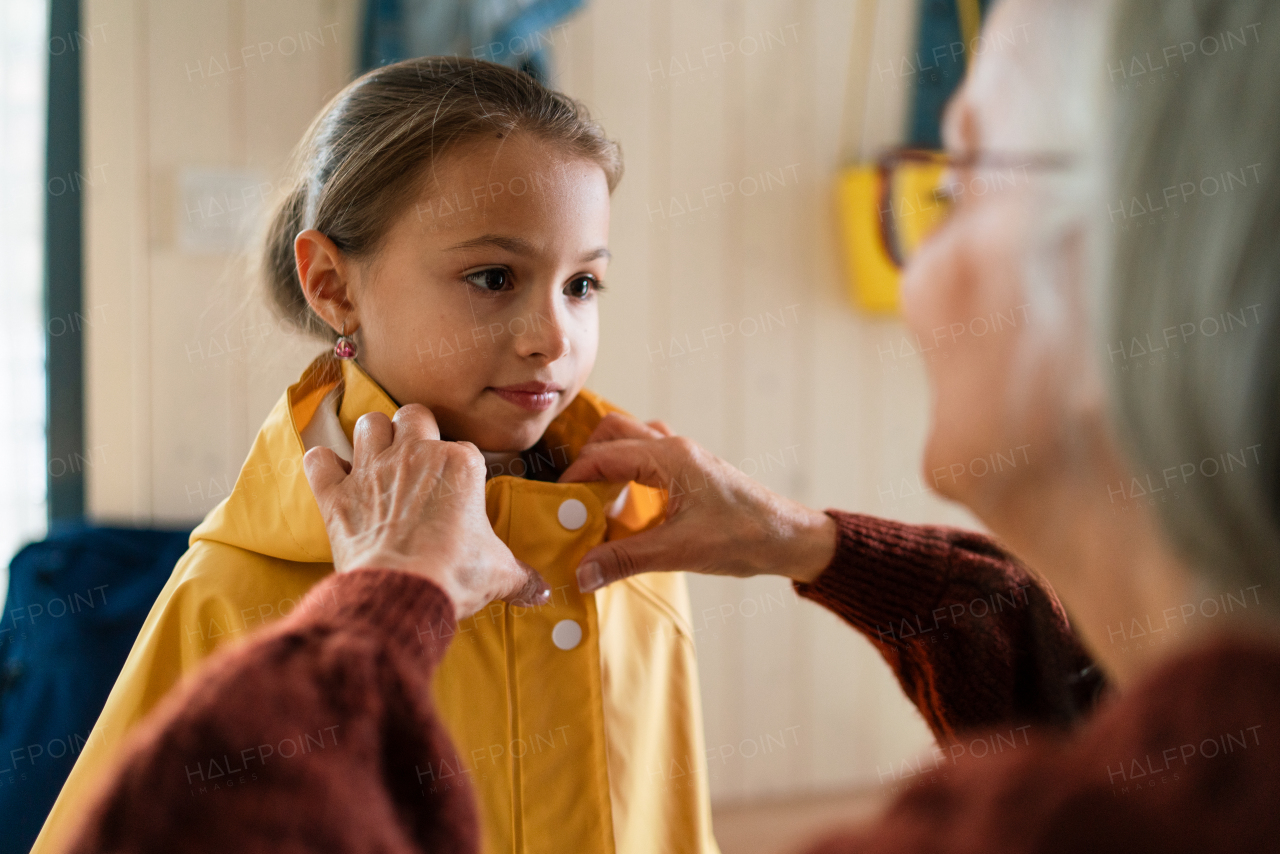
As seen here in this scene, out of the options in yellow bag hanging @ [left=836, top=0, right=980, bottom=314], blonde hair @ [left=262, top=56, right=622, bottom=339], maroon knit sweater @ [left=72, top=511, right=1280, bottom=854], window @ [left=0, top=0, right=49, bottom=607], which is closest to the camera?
maroon knit sweater @ [left=72, top=511, right=1280, bottom=854]

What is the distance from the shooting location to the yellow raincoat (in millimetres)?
735

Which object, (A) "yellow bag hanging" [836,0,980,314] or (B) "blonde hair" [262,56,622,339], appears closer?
(B) "blonde hair" [262,56,622,339]

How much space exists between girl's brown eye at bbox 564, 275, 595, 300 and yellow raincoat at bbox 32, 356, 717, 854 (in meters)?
0.19

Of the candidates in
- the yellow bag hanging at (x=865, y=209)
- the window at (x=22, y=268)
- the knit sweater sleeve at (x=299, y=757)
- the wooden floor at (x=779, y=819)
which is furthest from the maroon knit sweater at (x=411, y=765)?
the wooden floor at (x=779, y=819)

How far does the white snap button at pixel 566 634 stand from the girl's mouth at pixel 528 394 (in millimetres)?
205

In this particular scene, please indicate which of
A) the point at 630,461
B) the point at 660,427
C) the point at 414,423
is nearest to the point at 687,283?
the point at 660,427

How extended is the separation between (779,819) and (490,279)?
1.58m

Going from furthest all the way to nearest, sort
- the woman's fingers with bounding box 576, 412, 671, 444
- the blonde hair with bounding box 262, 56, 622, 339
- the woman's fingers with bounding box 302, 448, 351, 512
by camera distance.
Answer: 1. the woman's fingers with bounding box 576, 412, 671, 444
2. the blonde hair with bounding box 262, 56, 622, 339
3. the woman's fingers with bounding box 302, 448, 351, 512

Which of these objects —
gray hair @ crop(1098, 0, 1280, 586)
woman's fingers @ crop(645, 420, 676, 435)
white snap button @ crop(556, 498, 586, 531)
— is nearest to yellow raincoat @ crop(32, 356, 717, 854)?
white snap button @ crop(556, 498, 586, 531)

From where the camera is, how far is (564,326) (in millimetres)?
803

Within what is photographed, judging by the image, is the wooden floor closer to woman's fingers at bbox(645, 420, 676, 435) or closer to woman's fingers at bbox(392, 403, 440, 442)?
woman's fingers at bbox(645, 420, 676, 435)

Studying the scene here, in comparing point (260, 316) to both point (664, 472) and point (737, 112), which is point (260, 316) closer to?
point (664, 472)

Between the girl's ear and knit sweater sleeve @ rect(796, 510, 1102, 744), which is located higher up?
the girl's ear

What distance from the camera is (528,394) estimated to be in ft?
2.68
